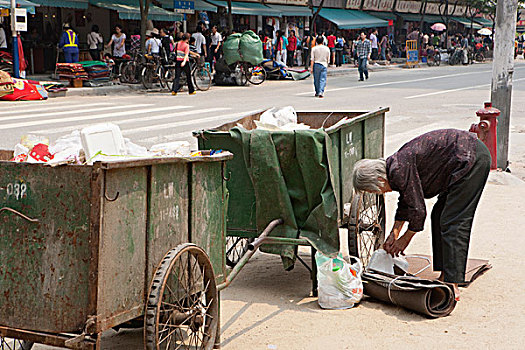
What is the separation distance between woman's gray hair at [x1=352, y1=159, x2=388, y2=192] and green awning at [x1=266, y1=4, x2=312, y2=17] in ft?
97.4

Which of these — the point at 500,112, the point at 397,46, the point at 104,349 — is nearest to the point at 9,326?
the point at 104,349

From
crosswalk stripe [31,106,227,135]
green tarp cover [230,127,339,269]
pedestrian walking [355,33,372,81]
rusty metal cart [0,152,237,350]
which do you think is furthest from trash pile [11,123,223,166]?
pedestrian walking [355,33,372,81]

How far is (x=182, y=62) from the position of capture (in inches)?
787

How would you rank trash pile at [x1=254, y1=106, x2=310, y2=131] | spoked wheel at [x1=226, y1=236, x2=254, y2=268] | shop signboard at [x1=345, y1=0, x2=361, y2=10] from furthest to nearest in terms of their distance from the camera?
shop signboard at [x1=345, y1=0, x2=361, y2=10], spoked wheel at [x1=226, y1=236, x2=254, y2=268], trash pile at [x1=254, y1=106, x2=310, y2=131]

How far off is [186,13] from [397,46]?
1991 cm

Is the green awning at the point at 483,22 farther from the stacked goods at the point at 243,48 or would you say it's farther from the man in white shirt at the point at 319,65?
the man in white shirt at the point at 319,65

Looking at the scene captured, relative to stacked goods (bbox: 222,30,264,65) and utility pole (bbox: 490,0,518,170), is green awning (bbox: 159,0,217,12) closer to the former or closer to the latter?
stacked goods (bbox: 222,30,264,65)

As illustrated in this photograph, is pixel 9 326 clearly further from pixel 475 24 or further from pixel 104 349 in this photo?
pixel 475 24

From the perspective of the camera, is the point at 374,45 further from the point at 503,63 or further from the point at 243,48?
the point at 503,63

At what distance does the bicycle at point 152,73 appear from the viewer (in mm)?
21703

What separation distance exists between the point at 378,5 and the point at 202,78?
81.2 feet

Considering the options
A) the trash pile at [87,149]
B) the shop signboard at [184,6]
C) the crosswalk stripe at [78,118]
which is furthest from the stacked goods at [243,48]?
the trash pile at [87,149]

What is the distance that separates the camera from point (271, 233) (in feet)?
16.9

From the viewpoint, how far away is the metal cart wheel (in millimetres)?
3480
